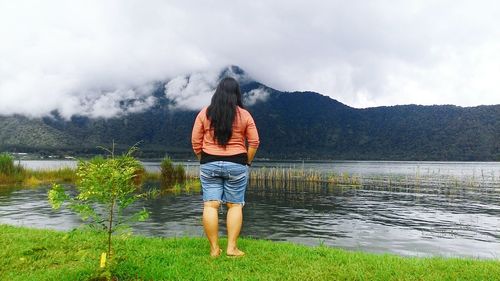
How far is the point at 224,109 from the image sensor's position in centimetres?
665

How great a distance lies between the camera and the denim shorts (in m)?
6.52

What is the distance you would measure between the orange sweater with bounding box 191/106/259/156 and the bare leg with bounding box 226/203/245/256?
37.0 inches

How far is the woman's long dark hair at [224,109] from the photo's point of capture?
21.5ft

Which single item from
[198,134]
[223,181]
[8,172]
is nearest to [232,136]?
[198,134]

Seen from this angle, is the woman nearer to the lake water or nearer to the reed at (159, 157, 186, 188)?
the lake water

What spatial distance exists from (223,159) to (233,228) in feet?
Answer: 3.81

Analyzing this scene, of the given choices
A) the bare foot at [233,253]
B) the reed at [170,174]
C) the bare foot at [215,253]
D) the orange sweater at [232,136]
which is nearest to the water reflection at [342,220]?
the bare foot at [233,253]

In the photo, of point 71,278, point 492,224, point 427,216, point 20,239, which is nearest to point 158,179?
point 427,216

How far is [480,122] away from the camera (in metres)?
199

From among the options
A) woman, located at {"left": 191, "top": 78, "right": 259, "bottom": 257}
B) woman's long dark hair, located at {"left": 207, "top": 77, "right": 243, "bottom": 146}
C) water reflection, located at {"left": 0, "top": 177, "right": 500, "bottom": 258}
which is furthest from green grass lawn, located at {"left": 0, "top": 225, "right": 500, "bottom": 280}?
water reflection, located at {"left": 0, "top": 177, "right": 500, "bottom": 258}

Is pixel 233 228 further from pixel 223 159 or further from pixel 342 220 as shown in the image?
pixel 342 220

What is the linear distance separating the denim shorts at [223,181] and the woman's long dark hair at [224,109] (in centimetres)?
42

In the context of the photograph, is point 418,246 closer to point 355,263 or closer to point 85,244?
point 355,263

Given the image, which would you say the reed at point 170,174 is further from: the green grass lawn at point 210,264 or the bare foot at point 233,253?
the bare foot at point 233,253
